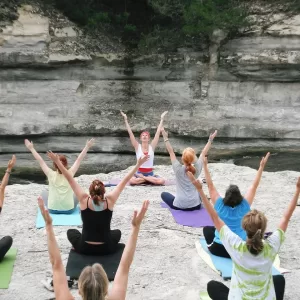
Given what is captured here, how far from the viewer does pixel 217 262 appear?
216 inches

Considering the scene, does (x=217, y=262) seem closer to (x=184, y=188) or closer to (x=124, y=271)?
(x=184, y=188)

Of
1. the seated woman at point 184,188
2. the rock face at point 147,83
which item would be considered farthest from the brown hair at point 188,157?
the rock face at point 147,83

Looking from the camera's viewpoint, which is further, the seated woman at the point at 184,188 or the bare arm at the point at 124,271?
the seated woman at the point at 184,188

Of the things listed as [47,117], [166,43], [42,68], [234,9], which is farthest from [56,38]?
[234,9]

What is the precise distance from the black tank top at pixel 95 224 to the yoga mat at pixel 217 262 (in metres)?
1.14

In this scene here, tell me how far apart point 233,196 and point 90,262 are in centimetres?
154

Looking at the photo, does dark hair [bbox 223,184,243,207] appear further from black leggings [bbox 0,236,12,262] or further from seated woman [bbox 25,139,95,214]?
seated woman [bbox 25,139,95,214]

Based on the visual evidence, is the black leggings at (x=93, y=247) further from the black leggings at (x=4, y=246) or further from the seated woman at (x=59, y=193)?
the seated woman at (x=59, y=193)

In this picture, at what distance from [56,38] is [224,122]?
5486 mm

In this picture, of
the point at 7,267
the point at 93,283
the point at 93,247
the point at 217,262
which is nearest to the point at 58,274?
the point at 93,283

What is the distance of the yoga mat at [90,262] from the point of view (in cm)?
495

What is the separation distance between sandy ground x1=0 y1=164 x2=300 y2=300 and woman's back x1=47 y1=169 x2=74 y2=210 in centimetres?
34

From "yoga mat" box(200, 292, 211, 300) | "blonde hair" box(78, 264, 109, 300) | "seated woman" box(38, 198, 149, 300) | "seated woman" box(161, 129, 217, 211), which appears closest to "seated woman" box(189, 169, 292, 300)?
"seated woman" box(38, 198, 149, 300)

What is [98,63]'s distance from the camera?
15.9 meters
